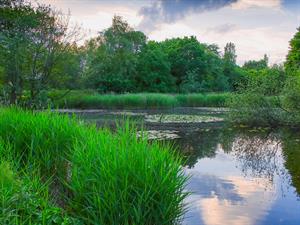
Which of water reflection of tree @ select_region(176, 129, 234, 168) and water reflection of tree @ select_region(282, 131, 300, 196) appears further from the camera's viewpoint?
water reflection of tree @ select_region(176, 129, 234, 168)

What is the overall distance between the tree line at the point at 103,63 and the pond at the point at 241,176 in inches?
185

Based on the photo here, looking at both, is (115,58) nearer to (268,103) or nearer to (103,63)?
(103,63)

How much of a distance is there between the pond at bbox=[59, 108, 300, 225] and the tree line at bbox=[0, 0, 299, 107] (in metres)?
4.71

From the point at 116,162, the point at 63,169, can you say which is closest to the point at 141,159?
the point at 116,162

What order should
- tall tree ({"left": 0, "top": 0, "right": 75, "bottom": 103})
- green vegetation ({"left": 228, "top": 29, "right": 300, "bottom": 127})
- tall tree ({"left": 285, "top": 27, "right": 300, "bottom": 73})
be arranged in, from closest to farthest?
green vegetation ({"left": 228, "top": 29, "right": 300, "bottom": 127}) < tall tree ({"left": 0, "top": 0, "right": 75, "bottom": 103}) < tall tree ({"left": 285, "top": 27, "right": 300, "bottom": 73})

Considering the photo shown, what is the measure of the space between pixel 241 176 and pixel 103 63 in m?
37.6

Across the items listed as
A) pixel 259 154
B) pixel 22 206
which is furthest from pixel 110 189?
Result: pixel 259 154

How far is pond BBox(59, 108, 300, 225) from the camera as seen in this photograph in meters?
6.26

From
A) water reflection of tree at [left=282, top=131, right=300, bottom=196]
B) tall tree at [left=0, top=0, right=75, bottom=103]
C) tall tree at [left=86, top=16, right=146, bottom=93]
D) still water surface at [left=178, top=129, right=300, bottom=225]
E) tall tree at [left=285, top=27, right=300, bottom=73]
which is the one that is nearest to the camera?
still water surface at [left=178, top=129, right=300, bottom=225]

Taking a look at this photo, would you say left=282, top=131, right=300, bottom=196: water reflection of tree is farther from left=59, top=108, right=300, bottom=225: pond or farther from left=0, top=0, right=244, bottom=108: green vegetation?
left=0, top=0, right=244, bottom=108: green vegetation

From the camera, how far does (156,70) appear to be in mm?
49500

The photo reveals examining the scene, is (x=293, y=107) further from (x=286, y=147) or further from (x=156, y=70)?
(x=156, y=70)

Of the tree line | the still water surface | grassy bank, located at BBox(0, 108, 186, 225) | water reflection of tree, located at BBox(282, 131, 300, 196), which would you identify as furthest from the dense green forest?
grassy bank, located at BBox(0, 108, 186, 225)

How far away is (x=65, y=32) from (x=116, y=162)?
17.9 meters
